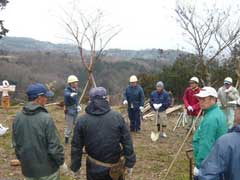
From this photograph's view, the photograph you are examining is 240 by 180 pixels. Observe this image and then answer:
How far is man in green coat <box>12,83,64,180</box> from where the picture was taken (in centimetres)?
411

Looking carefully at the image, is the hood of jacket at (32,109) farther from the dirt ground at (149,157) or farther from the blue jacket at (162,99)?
the blue jacket at (162,99)

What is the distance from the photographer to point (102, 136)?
422cm

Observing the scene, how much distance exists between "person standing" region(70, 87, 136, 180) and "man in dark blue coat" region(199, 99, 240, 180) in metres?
1.38

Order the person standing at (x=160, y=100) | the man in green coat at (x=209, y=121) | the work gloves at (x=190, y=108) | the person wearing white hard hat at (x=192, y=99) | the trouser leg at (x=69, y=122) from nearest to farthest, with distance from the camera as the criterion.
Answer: the man in green coat at (x=209, y=121) < the trouser leg at (x=69, y=122) < the person wearing white hard hat at (x=192, y=99) < the work gloves at (x=190, y=108) < the person standing at (x=160, y=100)

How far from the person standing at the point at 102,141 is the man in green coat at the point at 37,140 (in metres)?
0.29

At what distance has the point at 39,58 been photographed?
5281cm

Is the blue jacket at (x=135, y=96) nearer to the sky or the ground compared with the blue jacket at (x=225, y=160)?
nearer to the ground

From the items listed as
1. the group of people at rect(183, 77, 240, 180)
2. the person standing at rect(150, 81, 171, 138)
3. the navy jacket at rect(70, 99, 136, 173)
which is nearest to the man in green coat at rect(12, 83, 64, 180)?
the navy jacket at rect(70, 99, 136, 173)

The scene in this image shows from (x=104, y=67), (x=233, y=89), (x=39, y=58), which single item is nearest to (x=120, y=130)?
(x=233, y=89)

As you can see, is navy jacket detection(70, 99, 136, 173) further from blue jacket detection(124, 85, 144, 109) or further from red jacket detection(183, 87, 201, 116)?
blue jacket detection(124, 85, 144, 109)

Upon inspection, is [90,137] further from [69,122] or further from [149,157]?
[69,122]

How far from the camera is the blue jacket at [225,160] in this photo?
3.00m

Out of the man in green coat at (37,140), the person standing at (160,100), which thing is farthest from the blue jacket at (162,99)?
the man in green coat at (37,140)

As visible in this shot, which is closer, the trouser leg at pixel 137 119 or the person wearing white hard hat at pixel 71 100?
the person wearing white hard hat at pixel 71 100
